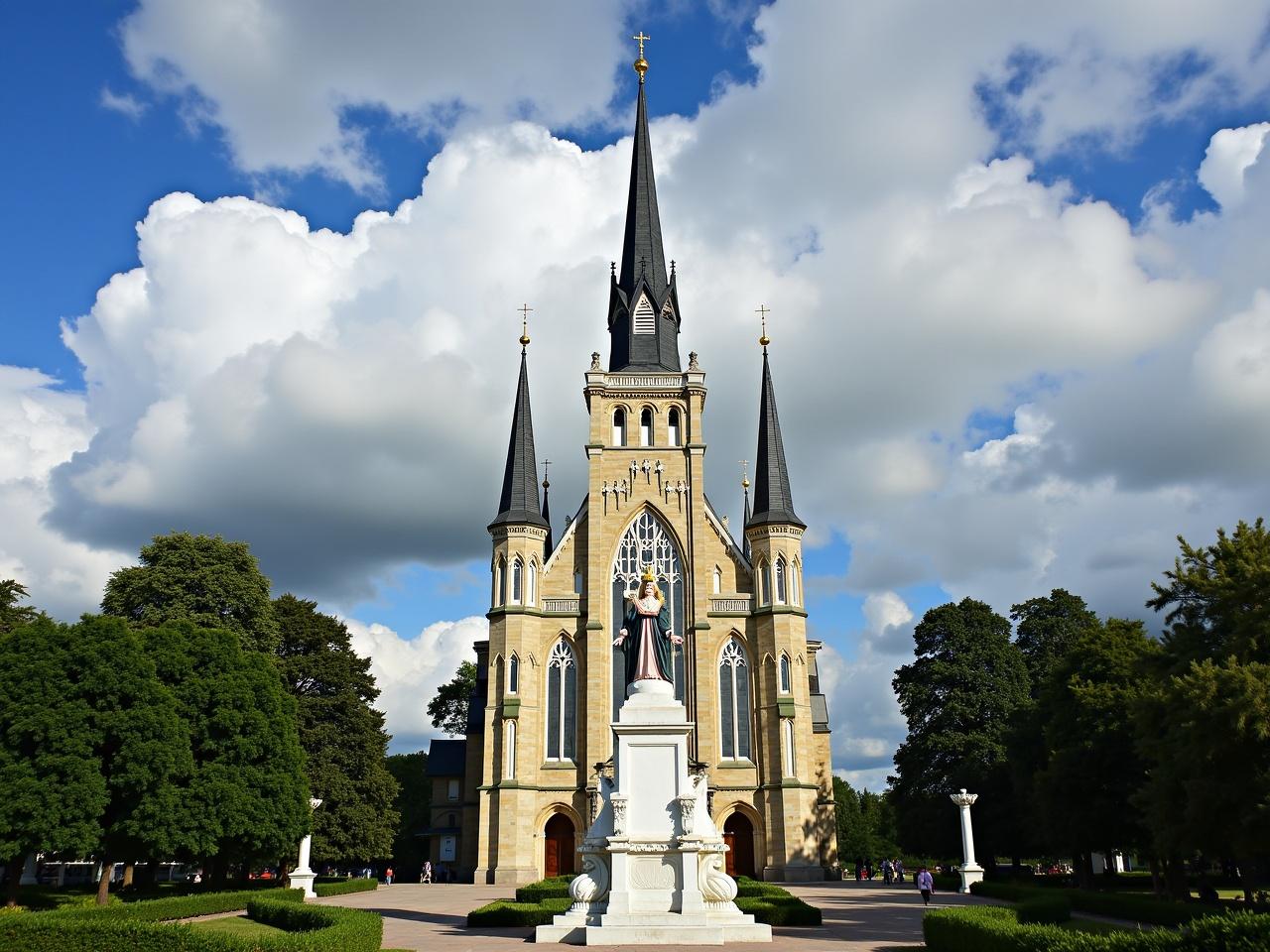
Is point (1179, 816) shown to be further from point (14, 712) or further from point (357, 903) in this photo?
point (14, 712)

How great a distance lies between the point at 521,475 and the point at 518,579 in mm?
5741

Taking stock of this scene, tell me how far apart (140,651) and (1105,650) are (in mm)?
32651

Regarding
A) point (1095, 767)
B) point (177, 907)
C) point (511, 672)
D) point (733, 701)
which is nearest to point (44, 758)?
point (177, 907)

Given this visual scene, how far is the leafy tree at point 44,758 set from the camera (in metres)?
27.6

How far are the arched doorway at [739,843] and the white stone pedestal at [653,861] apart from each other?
2635cm

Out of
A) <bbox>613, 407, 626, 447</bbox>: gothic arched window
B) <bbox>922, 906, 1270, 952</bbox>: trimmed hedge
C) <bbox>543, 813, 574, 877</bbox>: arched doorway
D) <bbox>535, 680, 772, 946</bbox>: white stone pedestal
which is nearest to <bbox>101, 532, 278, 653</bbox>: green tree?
<bbox>543, 813, 574, 877</bbox>: arched doorway

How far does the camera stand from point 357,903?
36.4 metres

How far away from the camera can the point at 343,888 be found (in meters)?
42.8

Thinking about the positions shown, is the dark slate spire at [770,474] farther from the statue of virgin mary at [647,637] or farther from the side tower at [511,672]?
the statue of virgin mary at [647,637]

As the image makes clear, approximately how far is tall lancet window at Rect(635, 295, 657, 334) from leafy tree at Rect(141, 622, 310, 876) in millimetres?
30109

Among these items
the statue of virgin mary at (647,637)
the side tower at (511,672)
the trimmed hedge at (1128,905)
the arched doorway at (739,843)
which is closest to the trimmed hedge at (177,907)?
the statue of virgin mary at (647,637)

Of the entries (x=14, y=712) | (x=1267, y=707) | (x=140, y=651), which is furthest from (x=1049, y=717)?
(x=14, y=712)

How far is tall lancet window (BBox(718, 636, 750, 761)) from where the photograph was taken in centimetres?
4841

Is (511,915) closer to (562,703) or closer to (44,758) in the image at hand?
(44,758)
